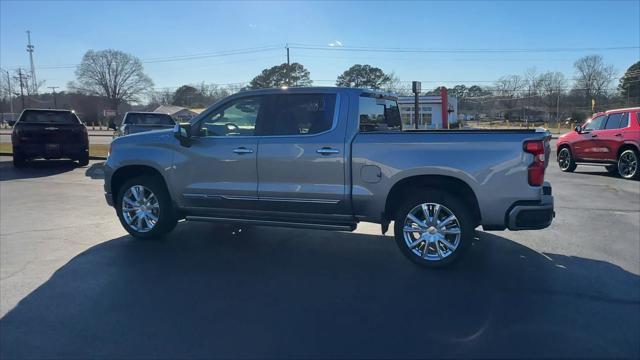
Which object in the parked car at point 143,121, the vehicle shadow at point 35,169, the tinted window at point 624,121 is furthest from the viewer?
the parked car at point 143,121

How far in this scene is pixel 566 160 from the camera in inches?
585

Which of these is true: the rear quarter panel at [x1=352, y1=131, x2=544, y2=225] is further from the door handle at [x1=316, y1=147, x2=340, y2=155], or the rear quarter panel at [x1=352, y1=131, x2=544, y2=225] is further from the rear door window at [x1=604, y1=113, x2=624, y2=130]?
the rear door window at [x1=604, y1=113, x2=624, y2=130]

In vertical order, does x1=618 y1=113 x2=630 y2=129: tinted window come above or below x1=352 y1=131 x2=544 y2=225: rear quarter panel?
above

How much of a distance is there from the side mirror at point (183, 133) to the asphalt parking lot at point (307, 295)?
4.34 ft

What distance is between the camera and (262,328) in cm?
375

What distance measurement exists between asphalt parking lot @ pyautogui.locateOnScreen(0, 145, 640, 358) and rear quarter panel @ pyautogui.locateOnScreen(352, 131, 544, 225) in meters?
0.80

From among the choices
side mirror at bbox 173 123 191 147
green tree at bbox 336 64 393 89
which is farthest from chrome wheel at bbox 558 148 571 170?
green tree at bbox 336 64 393 89

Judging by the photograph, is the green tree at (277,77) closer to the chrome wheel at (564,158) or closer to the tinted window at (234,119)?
the chrome wheel at (564,158)

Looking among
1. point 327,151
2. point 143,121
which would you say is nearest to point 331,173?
point 327,151

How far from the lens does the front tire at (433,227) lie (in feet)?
16.5

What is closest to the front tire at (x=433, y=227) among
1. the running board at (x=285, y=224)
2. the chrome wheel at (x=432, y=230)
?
the chrome wheel at (x=432, y=230)

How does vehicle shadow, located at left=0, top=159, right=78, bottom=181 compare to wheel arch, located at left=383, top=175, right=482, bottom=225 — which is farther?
vehicle shadow, located at left=0, top=159, right=78, bottom=181

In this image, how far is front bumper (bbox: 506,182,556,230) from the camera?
4.77 m

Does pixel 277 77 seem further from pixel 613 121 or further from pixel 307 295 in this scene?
pixel 307 295
